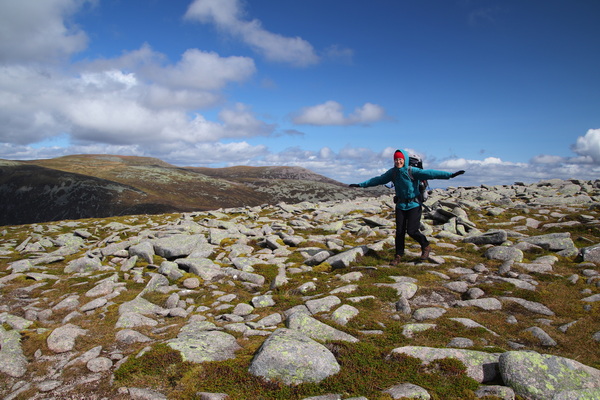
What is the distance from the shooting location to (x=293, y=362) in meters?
5.79

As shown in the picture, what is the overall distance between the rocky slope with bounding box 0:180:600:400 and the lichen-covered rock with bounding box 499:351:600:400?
0.07 feet

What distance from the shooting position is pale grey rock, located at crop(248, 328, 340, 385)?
5590 millimetres

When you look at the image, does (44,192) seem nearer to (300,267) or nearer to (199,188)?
(199,188)

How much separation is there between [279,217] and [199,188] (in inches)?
5618

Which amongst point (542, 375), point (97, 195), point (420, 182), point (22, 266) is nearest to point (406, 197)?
point (420, 182)

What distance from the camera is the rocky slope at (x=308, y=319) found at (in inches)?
213

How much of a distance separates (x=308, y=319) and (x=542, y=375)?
4.80m

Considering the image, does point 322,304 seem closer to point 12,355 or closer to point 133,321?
point 133,321

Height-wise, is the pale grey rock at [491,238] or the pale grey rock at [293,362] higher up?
the pale grey rock at [491,238]

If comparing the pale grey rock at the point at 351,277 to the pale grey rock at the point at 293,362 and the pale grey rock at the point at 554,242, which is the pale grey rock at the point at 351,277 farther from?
the pale grey rock at the point at 554,242

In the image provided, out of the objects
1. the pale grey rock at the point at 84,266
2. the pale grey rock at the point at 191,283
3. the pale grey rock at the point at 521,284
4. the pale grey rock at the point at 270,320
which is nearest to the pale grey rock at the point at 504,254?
the pale grey rock at the point at 521,284

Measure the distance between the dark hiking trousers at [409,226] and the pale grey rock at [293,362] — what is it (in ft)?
28.2

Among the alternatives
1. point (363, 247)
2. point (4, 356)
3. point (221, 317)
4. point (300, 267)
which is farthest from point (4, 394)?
point (363, 247)

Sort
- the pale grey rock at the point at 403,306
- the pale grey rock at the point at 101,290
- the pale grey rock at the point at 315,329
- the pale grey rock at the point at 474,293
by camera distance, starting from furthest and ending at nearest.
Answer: the pale grey rock at the point at 101,290
the pale grey rock at the point at 474,293
the pale grey rock at the point at 403,306
the pale grey rock at the point at 315,329
